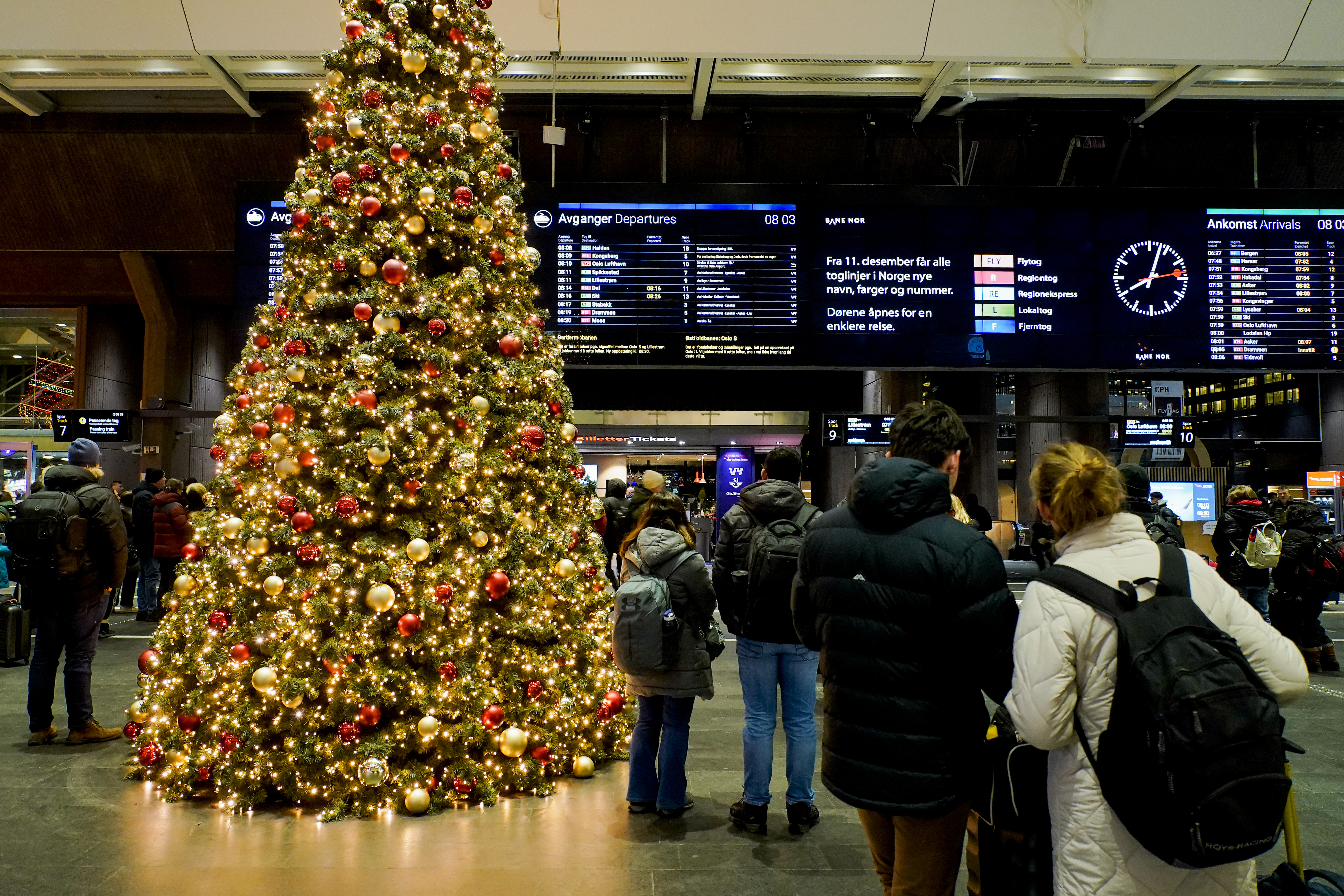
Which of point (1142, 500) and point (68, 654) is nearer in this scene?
point (1142, 500)

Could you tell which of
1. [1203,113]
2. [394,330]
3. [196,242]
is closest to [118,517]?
[394,330]

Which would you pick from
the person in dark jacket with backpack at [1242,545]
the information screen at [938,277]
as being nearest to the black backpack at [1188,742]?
the information screen at [938,277]

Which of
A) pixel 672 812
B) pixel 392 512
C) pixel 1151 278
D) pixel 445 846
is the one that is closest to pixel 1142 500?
pixel 672 812

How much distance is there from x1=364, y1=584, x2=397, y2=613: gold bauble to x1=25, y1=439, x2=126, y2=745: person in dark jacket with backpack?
1997 millimetres

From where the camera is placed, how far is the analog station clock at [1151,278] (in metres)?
7.55

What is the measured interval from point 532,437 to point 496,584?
29.7 inches

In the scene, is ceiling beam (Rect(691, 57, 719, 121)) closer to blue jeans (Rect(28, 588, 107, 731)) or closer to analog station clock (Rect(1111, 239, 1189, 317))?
analog station clock (Rect(1111, 239, 1189, 317))

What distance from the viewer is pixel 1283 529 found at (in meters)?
7.21

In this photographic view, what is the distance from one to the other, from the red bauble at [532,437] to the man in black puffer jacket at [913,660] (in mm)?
2320

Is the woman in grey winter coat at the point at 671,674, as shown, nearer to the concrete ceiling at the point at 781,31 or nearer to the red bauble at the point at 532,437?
the red bauble at the point at 532,437

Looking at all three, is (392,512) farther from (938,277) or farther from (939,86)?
(939,86)

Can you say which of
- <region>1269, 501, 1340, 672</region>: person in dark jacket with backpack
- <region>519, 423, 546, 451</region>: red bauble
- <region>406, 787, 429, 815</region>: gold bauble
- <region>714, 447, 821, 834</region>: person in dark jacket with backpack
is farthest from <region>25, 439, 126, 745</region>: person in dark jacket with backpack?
<region>1269, 501, 1340, 672</region>: person in dark jacket with backpack

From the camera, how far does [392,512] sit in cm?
387

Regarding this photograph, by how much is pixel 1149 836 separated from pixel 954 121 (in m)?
9.35
